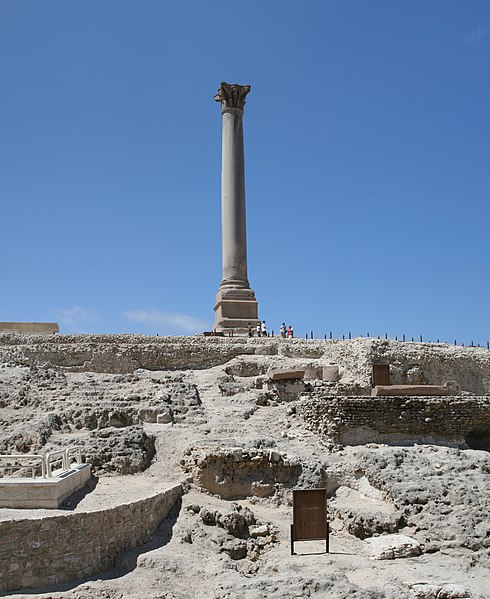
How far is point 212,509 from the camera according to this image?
1416 centimetres

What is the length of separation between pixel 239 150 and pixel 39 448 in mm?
19773

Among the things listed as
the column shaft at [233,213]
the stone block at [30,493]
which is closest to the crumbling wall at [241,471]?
the stone block at [30,493]

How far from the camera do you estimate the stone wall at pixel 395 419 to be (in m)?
17.9

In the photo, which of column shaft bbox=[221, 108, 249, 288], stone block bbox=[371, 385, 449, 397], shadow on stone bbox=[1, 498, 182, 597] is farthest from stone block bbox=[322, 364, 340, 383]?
shadow on stone bbox=[1, 498, 182, 597]

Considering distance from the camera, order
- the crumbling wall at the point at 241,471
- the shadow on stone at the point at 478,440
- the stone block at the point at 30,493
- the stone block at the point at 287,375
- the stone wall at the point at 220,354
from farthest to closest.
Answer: the stone wall at the point at 220,354 < the stone block at the point at 287,375 < the shadow on stone at the point at 478,440 < the crumbling wall at the point at 241,471 < the stone block at the point at 30,493

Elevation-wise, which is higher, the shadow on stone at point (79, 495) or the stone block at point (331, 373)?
the stone block at point (331, 373)

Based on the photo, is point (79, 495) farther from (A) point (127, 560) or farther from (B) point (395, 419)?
(B) point (395, 419)

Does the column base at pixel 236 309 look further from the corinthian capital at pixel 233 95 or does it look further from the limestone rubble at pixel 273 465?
the corinthian capital at pixel 233 95

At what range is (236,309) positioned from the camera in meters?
31.3

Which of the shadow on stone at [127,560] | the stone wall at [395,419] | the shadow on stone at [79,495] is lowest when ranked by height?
the shadow on stone at [127,560]

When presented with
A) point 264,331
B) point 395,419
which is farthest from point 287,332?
point 395,419

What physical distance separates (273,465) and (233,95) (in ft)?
72.5

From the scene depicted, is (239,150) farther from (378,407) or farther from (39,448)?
(39,448)

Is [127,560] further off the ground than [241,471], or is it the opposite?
[241,471]
